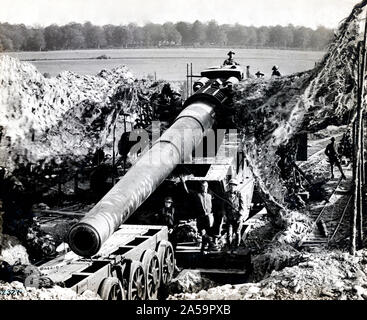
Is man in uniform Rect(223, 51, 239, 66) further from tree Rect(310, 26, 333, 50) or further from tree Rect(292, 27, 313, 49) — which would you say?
tree Rect(310, 26, 333, 50)

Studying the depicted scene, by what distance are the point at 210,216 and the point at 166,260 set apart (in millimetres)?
923

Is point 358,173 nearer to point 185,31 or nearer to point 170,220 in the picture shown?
point 170,220

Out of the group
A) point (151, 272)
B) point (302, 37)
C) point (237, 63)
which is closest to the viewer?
point (151, 272)

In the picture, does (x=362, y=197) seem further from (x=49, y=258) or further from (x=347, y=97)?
(x=49, y=258)

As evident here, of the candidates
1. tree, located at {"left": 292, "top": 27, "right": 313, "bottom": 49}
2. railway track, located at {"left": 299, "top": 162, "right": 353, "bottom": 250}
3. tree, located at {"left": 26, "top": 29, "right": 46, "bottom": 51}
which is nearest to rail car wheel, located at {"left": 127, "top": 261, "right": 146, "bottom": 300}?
railway track, located at {"left": 299, "top": 162, "right": 353, "bottom": 250}

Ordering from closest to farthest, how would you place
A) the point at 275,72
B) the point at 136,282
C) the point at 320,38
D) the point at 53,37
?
the point at 136,282 < the point at 320,38 < the point at 53,37 < the point at 275,72

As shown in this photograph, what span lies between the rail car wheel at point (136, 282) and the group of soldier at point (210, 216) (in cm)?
114

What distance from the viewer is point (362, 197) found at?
337 inches

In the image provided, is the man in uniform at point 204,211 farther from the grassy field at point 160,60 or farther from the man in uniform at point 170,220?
the grassy field at point 160,60

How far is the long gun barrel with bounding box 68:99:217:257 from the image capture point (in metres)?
7.34

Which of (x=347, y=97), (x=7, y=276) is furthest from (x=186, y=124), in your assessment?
(x=7, y=276)

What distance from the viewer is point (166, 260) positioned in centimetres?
924

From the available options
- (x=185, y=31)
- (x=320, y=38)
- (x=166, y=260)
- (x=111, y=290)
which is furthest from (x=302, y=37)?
(x=111, y=290)

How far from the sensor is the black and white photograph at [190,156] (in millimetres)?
8320
